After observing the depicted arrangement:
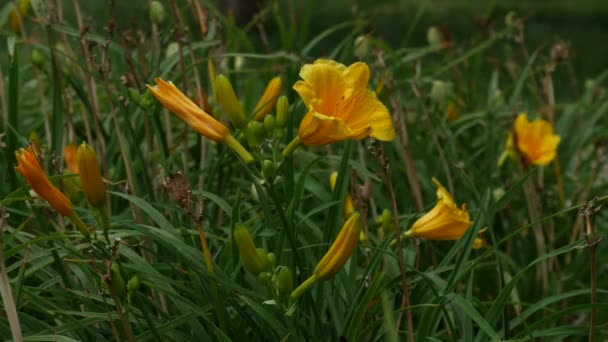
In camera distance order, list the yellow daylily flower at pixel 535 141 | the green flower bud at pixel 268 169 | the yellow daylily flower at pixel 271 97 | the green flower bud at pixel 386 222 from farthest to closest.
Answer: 1. the yellow daylily flower at pixel 535 141
2. the green flower bud at pixel 386 222
3. the yellow daylily flower at pixel 271 97
4. the green flower bud at pixel 268 169

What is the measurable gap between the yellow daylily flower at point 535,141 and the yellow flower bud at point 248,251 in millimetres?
1310

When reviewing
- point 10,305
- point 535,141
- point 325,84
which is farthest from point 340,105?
point 535,141

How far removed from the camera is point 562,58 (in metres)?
2.68

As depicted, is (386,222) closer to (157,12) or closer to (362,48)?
(362,48)

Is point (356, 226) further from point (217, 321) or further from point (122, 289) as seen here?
point (217, 321)

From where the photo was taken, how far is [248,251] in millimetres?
1412

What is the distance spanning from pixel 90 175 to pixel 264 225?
447 millimetres

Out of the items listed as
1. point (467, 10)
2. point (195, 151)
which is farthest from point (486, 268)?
point (467, 10)

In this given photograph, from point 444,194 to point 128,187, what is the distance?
0.65 metres

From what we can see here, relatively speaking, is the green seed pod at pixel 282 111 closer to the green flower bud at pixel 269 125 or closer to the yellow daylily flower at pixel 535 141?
the green flower bud at pixel 269 125

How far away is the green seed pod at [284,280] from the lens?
4.65 feet

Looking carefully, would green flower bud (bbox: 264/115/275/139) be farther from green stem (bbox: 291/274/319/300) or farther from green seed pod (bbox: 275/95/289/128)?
green stem (bbox: 291/274/319/300)

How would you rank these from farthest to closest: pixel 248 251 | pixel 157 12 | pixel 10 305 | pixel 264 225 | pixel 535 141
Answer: pixel 535 141, pixel 157 12, pixel 264 225, pixel 248 251, pixel 10 305

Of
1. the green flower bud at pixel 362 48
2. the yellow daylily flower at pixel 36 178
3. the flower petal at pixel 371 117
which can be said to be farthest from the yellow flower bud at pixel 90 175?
the green flower bud at pixel 362 48
